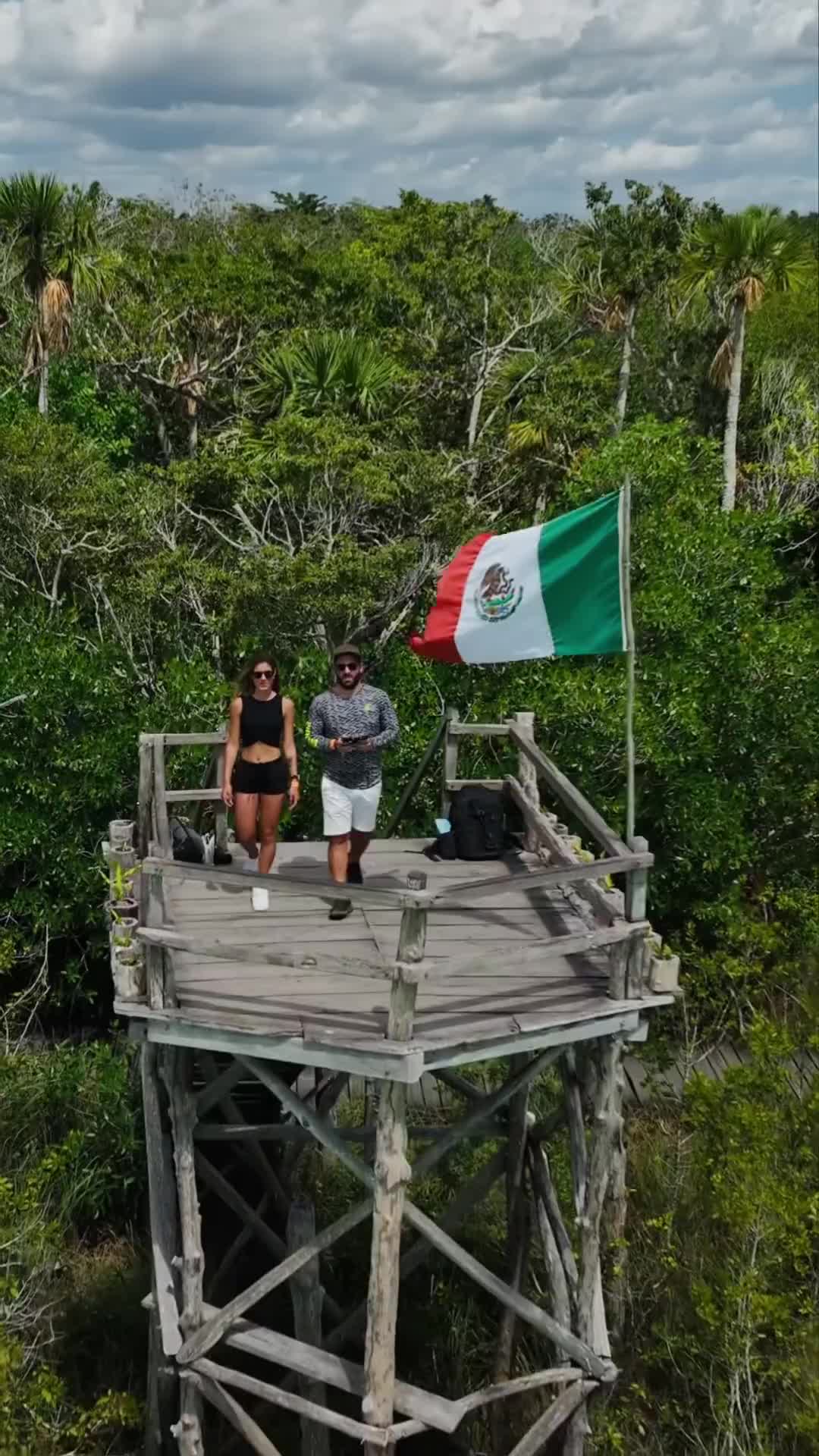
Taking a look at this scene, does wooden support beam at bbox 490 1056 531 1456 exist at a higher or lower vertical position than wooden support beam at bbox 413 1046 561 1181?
lower

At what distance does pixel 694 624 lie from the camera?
17891mm

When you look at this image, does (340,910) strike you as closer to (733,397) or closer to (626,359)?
(626,359)

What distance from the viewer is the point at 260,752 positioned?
405 inches

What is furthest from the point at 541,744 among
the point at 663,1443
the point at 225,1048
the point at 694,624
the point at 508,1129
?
the point at 225,1048

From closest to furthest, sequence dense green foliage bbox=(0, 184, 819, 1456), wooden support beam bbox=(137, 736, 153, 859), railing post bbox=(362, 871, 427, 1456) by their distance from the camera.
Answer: railing post bbox=(362, 871, 427, 1456) → wooden support beam bbox=(137, 736, 153, 859) → dense green foliage bbox=(0, 184, 819, 1456)

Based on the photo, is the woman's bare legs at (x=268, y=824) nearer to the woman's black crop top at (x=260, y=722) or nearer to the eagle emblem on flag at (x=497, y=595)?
the woman's black crop top at (x=260, y=722)

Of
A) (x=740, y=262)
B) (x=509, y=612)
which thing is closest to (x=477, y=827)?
(x=509, y=612)

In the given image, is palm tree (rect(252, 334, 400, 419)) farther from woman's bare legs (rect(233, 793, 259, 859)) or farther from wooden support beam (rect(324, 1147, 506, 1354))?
wooden support beam (rect(324, 1147, 506, 1354))

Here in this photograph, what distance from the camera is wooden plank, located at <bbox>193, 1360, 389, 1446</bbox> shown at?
26.9ft

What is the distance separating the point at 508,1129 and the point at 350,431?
1189 centimetres

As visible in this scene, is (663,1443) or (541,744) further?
(541,744)

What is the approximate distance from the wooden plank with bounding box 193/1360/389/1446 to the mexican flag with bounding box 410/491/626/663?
16.0 ft

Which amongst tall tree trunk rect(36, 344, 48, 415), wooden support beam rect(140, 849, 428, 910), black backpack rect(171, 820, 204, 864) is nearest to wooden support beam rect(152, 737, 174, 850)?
black backpack rect(171, 820, 204, 864)

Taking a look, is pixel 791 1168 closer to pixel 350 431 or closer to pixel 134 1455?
pixel 134 1455
